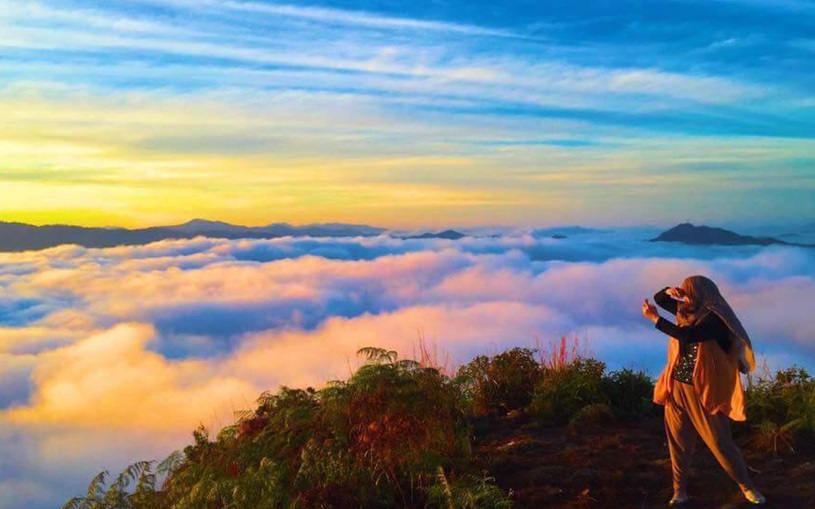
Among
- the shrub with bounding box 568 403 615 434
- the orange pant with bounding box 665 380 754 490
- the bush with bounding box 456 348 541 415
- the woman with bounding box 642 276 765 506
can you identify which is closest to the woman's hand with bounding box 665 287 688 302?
the woman with bounding box 642 276 765 506

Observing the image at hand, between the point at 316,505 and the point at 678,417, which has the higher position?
the point at 678,417

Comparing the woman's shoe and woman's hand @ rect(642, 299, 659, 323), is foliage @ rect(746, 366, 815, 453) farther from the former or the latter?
woman's hand @ rect(642, 299, 659, 323)

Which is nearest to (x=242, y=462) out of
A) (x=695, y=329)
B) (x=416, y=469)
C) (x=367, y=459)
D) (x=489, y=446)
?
(x=367, y=459)

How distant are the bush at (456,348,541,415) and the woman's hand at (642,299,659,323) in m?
4.19

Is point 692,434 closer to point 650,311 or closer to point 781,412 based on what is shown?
point 650,311

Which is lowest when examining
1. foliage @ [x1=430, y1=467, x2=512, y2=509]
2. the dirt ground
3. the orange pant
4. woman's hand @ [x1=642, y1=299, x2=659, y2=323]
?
the dirt ground

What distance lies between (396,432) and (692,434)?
3044 mm

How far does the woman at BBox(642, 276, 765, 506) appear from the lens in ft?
25.6

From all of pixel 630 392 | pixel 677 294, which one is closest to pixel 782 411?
pixel 630 392

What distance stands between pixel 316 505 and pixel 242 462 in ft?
5.80

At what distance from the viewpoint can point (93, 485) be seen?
9.30m

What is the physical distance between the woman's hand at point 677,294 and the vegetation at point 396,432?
2434 mm

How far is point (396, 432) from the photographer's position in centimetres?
923

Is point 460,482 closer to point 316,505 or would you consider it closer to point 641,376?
point 316,505
